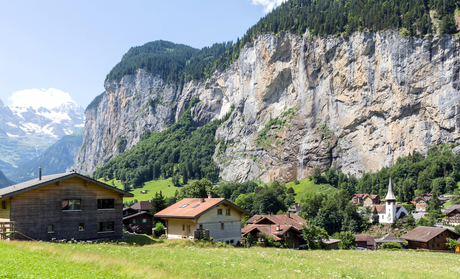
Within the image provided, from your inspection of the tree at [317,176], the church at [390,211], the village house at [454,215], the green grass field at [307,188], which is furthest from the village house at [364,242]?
the tree at [317,176]

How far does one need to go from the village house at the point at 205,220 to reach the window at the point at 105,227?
278 inches

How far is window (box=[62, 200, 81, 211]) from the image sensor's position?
33219 millimetres

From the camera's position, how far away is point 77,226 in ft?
110

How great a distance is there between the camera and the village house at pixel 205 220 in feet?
131

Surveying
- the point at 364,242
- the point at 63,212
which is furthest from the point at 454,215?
the point at 63,212

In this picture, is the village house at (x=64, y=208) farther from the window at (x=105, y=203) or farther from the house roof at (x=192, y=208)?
the house roof at (x=192, y=208)

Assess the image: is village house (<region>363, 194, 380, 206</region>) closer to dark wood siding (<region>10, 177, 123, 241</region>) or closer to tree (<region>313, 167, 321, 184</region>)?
tree (<region>313, 167, 321, 184</region>)

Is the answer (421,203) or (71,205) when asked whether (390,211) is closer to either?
(421,203)

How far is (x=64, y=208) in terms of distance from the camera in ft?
109

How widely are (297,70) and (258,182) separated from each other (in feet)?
193

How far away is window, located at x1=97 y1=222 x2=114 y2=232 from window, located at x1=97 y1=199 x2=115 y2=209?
1509 mm

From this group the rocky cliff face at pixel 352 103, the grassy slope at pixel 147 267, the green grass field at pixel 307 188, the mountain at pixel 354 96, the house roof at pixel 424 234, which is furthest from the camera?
the green grass field at pixel 307 188

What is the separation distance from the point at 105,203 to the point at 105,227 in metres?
2.24

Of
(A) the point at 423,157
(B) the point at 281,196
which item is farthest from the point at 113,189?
(A) the point at 423,157
